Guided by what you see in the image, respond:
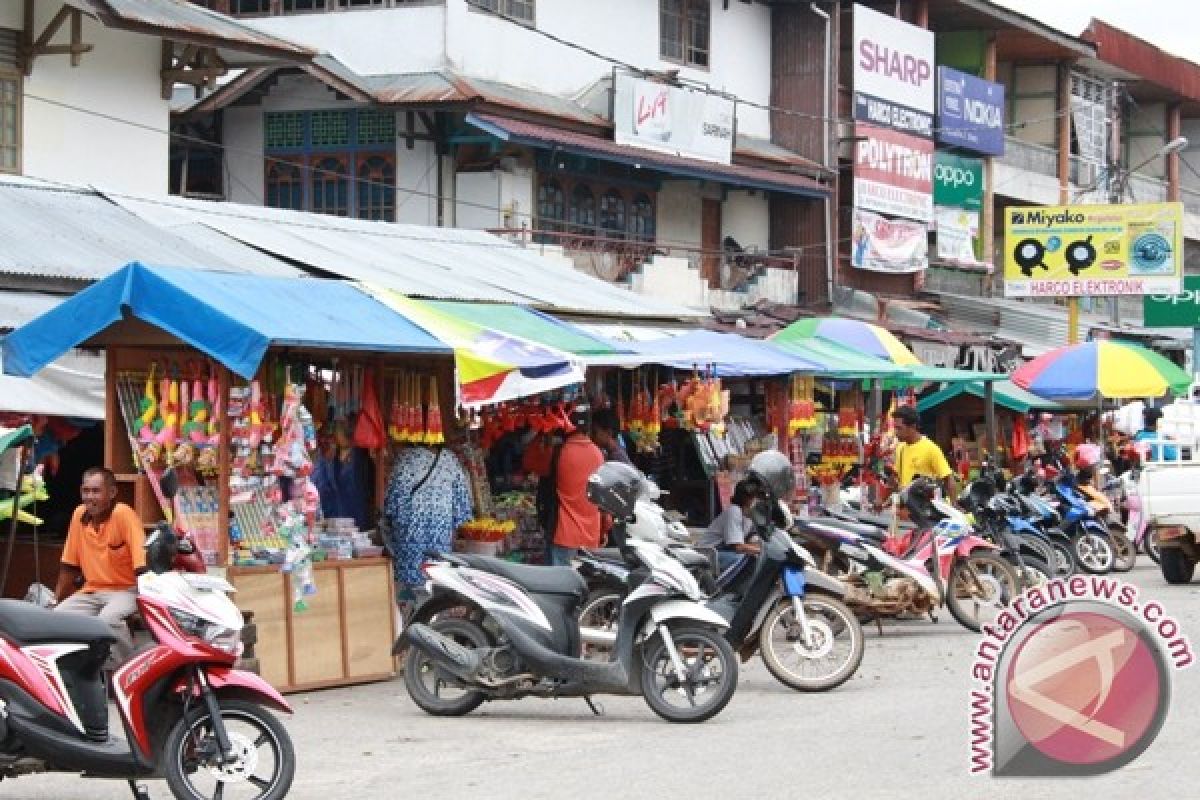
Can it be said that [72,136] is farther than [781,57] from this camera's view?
No

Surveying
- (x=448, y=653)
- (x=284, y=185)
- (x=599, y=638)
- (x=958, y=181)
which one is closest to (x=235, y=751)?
(x=448, y=653)

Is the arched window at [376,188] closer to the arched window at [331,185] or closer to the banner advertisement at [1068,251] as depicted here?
the arched window at [331,185]

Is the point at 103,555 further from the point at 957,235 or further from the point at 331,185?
the point at 957,235

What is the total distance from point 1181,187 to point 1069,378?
81.7ft

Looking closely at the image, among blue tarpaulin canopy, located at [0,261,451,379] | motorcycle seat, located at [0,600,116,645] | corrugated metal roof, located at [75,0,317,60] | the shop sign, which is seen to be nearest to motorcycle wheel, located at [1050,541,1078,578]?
blue tarpaulin canopy, located at [0,261,451,379]

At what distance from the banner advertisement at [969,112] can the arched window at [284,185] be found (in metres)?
13.5

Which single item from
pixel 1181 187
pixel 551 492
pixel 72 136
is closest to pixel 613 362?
pixel 551 492

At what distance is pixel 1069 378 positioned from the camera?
27.0m

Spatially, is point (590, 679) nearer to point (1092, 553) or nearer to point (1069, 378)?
point (1092, 553)

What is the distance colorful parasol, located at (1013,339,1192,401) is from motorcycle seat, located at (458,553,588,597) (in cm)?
1568

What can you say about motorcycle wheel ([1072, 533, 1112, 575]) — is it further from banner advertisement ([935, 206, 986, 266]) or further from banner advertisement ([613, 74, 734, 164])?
banner advertisement ([935, 206, 986, 266])

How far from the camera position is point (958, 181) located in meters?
37.6

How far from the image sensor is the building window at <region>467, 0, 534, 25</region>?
1079 inches

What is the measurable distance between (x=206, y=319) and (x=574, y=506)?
406 cm
